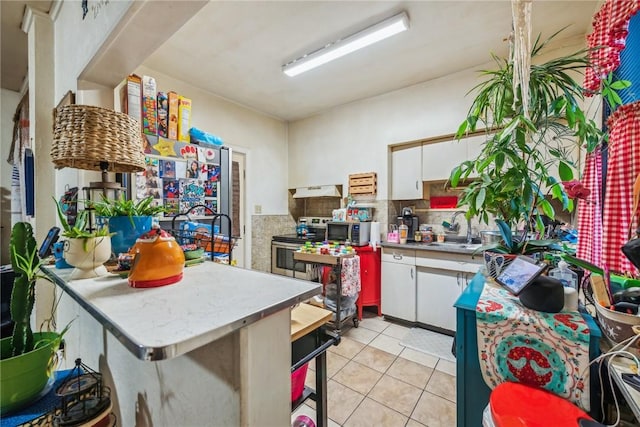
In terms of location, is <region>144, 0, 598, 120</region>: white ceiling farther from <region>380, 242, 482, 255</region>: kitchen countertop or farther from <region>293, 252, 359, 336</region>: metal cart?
<region>293, 252, 359, 336</region>: metal cart

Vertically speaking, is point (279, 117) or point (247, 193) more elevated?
point (279, 117)

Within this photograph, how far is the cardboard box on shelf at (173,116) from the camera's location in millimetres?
1965

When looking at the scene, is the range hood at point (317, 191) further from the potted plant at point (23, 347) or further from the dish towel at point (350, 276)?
the potted plant at point (23, 347)

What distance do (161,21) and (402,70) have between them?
242 centimetres

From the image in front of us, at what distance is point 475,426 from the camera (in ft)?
3.37

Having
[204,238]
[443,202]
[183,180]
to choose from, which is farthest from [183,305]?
[443,202]

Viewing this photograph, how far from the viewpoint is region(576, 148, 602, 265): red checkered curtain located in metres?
1.54

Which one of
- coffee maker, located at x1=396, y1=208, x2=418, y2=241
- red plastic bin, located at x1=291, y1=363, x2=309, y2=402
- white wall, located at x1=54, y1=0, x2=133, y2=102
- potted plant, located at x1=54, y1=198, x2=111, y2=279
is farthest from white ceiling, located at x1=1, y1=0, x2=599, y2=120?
red plastic bin, located at x1=291, y1=363, x2=309, y2=402

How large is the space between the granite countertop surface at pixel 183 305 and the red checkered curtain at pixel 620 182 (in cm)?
169

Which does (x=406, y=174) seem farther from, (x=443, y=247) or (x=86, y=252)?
(x=86, y=252)

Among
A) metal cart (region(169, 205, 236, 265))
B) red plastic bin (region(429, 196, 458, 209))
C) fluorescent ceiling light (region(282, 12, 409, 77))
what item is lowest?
metal cart (region(169, 205, 236, 265))

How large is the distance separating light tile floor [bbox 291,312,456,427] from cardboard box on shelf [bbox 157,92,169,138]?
216 centimetres

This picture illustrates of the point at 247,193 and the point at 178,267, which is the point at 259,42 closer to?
the point at 247,193

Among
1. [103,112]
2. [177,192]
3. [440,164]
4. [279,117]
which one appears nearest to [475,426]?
[103,112]
